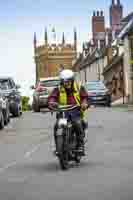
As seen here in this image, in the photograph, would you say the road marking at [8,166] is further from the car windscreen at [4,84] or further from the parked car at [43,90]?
the parked car at [43,90]

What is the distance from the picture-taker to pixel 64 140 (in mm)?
12945

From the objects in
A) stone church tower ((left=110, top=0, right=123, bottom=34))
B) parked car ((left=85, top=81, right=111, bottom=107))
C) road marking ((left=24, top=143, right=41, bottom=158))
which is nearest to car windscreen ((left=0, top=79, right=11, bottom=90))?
parked car ((left=85, top=81, right=111, bottom=107))

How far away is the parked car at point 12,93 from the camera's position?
108 ft

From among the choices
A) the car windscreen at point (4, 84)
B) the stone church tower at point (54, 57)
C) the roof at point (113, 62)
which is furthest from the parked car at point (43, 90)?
the stone church tower at point (54, 57)

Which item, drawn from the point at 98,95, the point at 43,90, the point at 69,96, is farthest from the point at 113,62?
the point at 69,96

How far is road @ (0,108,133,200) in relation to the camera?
10039 millimetres

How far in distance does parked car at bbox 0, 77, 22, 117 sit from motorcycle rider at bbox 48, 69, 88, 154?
1900 cm

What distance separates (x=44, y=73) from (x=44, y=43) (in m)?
14.7

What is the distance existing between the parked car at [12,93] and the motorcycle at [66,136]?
751 inches

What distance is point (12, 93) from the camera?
32.9 meters

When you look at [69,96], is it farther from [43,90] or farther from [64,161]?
[43,90]

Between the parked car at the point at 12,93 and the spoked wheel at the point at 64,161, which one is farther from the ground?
the parked car at the point at 12,93

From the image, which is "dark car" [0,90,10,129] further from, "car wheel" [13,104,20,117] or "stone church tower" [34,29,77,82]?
"stone church tower" [34,29,77,82]

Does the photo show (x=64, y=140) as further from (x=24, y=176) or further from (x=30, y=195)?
(x=30, y=195)
